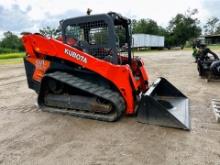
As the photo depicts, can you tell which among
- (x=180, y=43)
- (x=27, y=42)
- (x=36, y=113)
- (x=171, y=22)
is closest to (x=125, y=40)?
(x=27, y=42)

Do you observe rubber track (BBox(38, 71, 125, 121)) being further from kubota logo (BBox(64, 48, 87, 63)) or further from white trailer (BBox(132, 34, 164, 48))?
white trailer (BBox(132, 34, 164, 48))

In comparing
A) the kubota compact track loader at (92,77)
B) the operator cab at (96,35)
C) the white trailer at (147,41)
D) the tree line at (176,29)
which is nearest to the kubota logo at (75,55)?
the kubota compact track loader at (92,77)

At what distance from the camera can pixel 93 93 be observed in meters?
4.39

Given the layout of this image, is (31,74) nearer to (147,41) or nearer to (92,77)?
(92,77)

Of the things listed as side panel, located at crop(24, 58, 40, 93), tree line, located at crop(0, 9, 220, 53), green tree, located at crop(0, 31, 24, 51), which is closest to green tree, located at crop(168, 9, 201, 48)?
tree line, located at crop(0, 9, 220, 53)

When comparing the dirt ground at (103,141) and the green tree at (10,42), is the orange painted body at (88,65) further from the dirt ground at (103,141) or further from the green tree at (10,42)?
the green tree at (10,42)

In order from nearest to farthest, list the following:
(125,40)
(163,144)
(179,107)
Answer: (163,144) → (179,107) → (125,40)

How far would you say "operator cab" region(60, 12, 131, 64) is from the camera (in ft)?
15.0

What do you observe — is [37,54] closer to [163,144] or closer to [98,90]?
[98,90]

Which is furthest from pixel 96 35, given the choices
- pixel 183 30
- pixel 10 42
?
pixel 10 42

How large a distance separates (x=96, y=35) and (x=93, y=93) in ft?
3.69

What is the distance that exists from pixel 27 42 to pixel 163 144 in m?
3.46

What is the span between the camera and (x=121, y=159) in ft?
Result: 10.1

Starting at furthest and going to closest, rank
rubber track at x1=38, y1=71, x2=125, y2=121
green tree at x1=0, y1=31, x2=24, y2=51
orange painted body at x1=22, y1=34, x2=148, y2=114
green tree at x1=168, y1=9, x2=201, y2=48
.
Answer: green tree at x1=0, y1=31, x2=24, y2=51, green tree at x1=168, y1=9, x2=201, y2=48, orange painted body at x1=22, y1=34, x2=148, y2=114, rubber track at x1=38, y1=71, x2=125, y2=121
